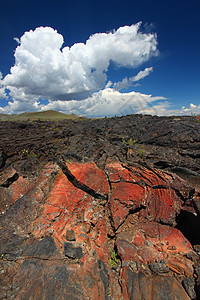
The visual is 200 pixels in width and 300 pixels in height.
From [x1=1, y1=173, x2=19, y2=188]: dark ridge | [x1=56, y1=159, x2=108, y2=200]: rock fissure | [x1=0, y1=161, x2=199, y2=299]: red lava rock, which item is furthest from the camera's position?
[x1=1, y1=173, x2=19, y2=188]: dark ridge

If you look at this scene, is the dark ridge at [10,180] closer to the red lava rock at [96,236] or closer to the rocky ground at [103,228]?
the rocky ground at [103,228]

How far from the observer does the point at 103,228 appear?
5.38 meters

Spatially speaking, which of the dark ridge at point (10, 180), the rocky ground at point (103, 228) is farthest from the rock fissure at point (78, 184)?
the dark ridge at point (10, 180)

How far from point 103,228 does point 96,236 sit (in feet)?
1.43

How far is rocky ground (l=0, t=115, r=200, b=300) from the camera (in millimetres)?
3805

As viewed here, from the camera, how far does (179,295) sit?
364 centimetres

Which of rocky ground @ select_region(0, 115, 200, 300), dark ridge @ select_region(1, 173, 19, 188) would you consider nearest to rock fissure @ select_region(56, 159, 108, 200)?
rocky ground @ select_region(0, 115, 200, 300)

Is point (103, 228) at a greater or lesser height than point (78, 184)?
lesser

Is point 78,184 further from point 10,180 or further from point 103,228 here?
point 10,180

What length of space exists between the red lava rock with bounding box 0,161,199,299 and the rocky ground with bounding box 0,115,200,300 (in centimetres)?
3

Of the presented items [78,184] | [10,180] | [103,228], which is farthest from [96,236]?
[10,180]

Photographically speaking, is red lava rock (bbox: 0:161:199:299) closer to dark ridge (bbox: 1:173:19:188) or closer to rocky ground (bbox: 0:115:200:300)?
rocky ground (bbox: 0:115:200:300)

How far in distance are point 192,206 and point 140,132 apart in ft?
30.5

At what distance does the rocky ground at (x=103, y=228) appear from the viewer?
12.5ft
